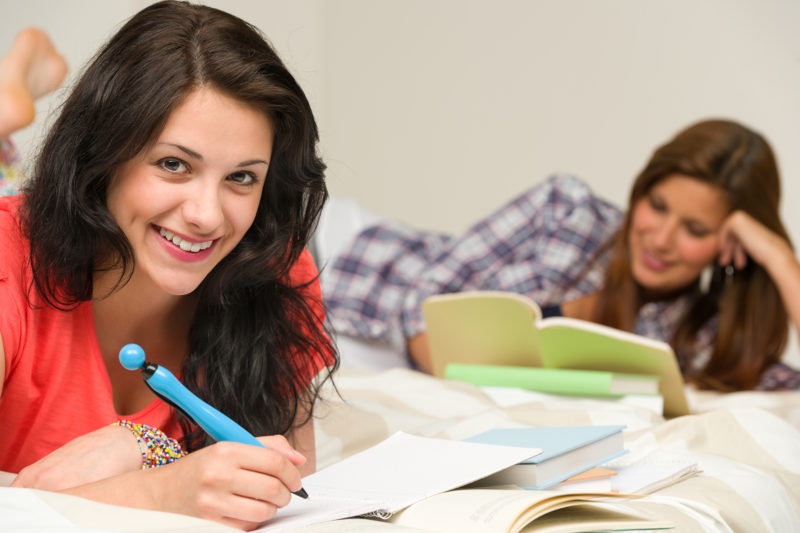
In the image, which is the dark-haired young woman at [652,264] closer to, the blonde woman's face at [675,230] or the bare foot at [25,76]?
the blonde woman's face at [675,230]

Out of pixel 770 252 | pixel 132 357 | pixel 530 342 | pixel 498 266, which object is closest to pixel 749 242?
pixel 770 252

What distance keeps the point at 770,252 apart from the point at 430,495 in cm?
153

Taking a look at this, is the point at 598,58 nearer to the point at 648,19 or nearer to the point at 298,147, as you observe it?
the point at 648,19

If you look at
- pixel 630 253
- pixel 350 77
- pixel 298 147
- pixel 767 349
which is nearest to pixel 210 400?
pixel 298 147

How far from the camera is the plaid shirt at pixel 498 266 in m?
2.17

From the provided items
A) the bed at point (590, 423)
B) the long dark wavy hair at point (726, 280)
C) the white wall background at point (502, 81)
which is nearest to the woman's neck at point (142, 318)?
the bed at point (590, 423)

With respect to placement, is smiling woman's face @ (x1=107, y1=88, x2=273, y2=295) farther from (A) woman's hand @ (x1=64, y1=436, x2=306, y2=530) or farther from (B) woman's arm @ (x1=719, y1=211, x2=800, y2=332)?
(B) woman's arm @ (x1=719, y1=211, x2=800, y2=332)

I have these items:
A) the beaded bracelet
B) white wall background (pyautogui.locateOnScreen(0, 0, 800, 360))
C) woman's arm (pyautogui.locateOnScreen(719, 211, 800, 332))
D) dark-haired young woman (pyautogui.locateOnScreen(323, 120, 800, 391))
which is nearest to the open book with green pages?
the beaded bracelet

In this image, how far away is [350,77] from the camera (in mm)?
3631

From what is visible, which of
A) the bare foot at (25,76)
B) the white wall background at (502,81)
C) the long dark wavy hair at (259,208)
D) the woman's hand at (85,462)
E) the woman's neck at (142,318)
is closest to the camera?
the woman's hand at (85,462)

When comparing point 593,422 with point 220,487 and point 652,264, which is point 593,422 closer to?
point 220,487

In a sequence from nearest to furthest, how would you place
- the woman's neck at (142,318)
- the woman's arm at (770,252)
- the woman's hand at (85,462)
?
1. the woman's hand at (85,462)
2. the woman's neck at (142,318)
3. the woman's arm at (770,252)

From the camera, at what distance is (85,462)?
79 centimetres

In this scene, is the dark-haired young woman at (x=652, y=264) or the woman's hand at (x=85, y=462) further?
the dark-haired young woman at (x=652, y=264)
